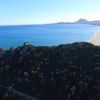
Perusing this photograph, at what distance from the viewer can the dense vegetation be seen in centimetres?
3800

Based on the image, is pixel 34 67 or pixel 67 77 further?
pixel 34 67

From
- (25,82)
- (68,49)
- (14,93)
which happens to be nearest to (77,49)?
(68,49)

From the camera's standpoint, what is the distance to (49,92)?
39.1m

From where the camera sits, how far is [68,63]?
44594 mm

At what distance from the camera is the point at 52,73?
42.8 m

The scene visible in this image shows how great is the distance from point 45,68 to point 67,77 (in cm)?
542

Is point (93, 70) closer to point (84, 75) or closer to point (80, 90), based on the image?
point (84, 75)

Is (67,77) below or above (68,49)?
below

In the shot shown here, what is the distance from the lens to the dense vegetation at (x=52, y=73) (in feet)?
125

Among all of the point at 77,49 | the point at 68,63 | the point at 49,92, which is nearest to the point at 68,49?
the point at 77,49

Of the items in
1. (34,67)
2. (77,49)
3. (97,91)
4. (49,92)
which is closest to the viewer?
(97,91)

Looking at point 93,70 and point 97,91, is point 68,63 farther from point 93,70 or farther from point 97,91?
point 97,91

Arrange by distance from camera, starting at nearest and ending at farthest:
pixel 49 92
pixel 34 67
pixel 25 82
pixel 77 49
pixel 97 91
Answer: pixel 97 91 < pixel 49 92 < pixel 25 82 < pixel 34 67 < pixel 77 49

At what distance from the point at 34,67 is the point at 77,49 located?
928cm
